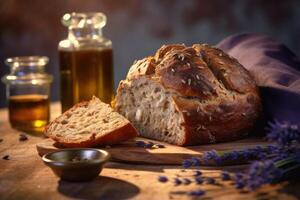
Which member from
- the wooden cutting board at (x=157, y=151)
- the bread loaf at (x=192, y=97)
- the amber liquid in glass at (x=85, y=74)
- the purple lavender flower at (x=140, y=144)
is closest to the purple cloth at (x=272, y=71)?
the bread loaf at (x=192, y=97)

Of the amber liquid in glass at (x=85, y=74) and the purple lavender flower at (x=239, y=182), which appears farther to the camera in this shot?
the amber liquid in glass at (x=85, y=74)

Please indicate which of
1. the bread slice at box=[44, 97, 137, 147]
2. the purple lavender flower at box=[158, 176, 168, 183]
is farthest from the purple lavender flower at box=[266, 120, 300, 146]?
the bread slice at box=[44, 97, 137, 147]

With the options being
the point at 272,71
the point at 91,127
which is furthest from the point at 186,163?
the point at 272,71

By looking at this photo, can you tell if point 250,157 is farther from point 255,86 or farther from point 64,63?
point 64,63

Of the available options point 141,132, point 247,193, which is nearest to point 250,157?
point 247,193

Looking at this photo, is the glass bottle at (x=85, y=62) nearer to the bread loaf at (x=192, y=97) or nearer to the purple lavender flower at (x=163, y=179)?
the bread loaf at (x=192, y=97)

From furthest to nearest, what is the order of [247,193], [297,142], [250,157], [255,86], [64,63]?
[64,63] → [255,86] → [250,157] → [297,142] → [247,193]

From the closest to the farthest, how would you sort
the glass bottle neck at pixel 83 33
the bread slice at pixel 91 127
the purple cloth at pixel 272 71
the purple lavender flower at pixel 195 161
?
the purple lavender flower at pixel 195 161 → the bread slice at pixel 91 127 → the purple cloth at pixel 272 71 → the glass bottle neck at pixel 83 33
